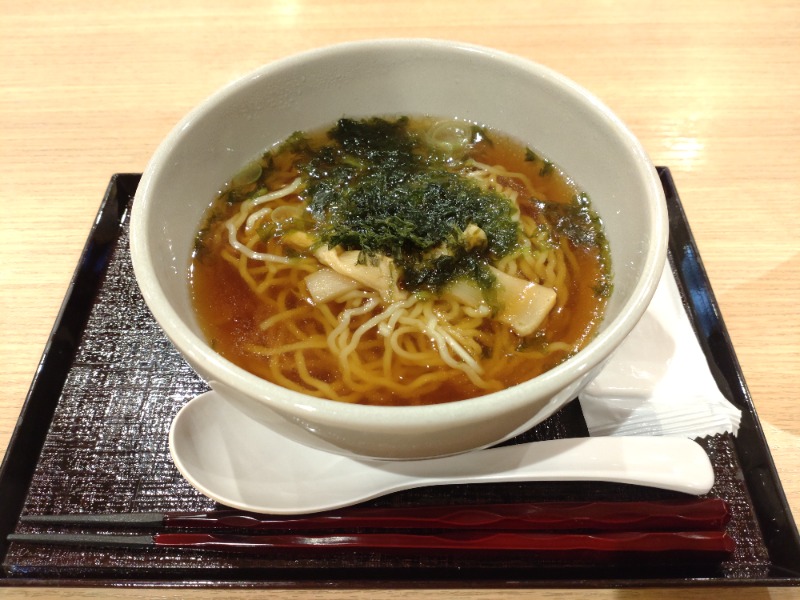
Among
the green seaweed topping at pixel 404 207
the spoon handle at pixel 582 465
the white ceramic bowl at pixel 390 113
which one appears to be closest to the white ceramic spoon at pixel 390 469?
the spoon handle at pixel 582 465

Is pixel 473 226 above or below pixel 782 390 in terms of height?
above

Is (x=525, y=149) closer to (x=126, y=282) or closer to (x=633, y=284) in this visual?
(x=633, y=284)

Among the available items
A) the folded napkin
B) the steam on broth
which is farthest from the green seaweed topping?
the folded napkin

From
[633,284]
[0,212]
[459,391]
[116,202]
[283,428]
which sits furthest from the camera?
[0,212]

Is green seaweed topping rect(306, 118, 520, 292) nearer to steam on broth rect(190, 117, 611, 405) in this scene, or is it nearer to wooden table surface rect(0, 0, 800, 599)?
steam on broth rect(190, 117, 611, 405)

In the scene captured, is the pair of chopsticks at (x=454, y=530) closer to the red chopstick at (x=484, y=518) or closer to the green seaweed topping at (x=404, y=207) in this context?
the red chopstick at (x=484, y=518)

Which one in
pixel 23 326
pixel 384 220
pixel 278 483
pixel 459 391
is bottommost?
pixel 23 326

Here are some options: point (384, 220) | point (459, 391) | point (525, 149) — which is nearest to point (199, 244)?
point (384, 220)
